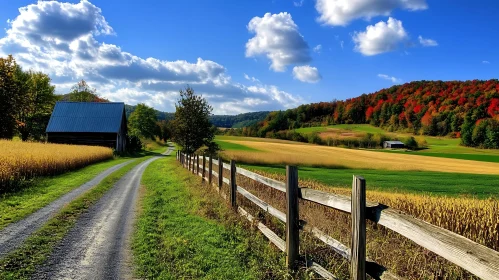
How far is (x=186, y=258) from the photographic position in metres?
5.70

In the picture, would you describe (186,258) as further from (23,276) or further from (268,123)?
(268,123)

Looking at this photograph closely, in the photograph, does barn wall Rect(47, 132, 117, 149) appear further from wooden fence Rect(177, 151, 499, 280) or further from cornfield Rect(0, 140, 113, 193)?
wooden fence Rect(177, 151, 499, 280)

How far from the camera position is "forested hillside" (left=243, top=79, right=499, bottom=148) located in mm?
94500

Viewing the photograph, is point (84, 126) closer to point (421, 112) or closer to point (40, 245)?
point (40, 245)

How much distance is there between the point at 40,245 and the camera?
6.23m

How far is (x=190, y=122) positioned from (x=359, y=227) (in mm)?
31589

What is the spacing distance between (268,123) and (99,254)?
123670 mm

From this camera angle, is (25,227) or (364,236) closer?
(364,236)

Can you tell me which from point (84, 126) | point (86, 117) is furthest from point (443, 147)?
point (84, 126)

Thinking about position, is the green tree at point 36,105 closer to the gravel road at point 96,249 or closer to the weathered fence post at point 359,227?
the gravel road at point 96,249

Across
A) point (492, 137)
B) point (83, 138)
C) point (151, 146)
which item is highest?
point (492, 137)

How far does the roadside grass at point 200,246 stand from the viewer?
5.14 meters

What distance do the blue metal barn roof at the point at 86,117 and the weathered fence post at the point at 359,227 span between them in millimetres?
44799

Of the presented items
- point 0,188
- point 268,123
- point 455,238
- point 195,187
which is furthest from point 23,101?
point 268,123
